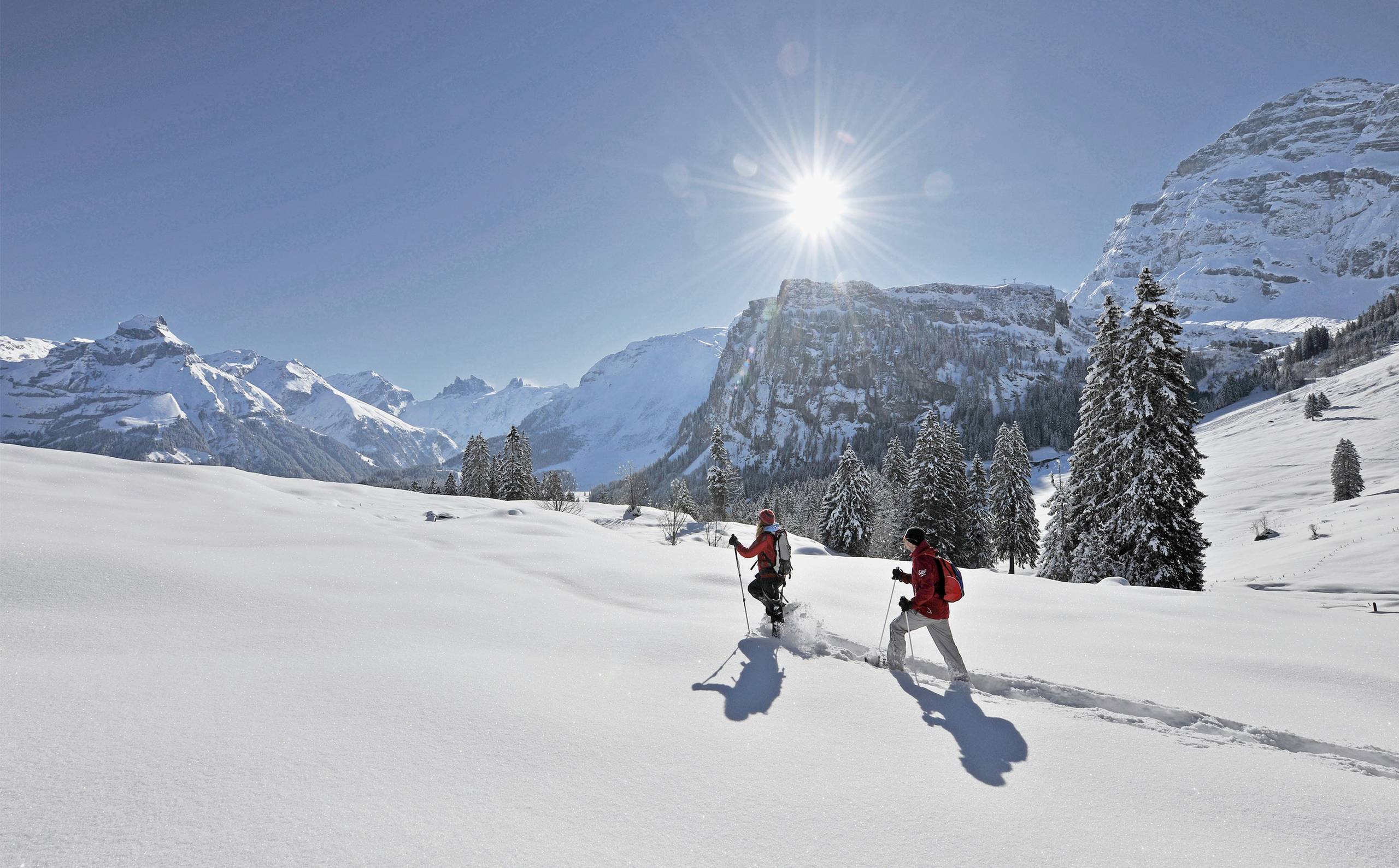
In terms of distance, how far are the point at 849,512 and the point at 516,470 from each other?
29.0 m

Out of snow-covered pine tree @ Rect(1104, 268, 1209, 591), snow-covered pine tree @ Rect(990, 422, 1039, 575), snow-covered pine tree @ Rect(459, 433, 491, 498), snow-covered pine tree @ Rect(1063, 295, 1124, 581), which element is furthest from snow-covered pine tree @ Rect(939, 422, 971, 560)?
snow-covered pine tree @ Rect(459, 433, 491, 498)

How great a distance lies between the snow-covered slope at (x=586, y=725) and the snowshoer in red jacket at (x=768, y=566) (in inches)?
16.3

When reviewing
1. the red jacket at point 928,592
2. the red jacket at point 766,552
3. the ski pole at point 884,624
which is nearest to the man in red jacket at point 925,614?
the red jacket at point 928,592

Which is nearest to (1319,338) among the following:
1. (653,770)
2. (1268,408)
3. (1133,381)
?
(1268,408)

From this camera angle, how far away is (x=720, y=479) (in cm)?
5834

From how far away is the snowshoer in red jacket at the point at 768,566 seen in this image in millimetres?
7539

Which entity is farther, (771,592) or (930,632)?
(771,592)

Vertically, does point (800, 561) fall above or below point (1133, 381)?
below

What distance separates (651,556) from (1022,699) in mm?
7332

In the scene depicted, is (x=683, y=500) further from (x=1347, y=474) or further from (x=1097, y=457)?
(x=1347, y=474)

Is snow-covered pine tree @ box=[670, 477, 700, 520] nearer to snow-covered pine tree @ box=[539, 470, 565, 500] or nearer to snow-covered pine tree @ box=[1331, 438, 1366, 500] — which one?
snow-covered pine tree @ box=[539, 470, 565, 500]

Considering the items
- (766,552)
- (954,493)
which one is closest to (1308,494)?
(954,493)

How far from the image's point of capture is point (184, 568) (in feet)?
18.9

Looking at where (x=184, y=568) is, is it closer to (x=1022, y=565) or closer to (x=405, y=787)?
(x=405, y=787)
